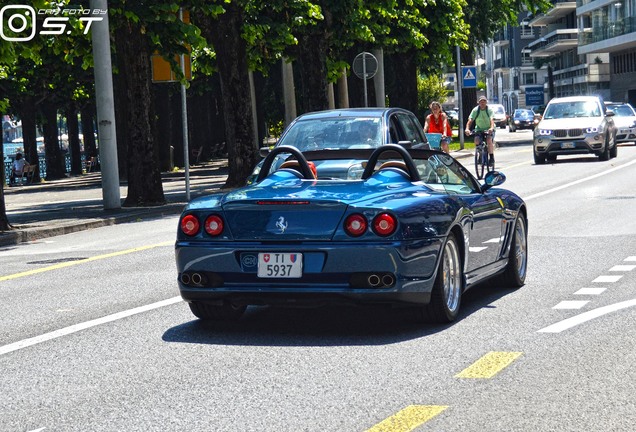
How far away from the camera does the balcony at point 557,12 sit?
437 feet

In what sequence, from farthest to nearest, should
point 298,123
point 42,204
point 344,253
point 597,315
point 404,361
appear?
point 42,204 < point 298,123 < point 597,315 < point 344,253 < point 404,361

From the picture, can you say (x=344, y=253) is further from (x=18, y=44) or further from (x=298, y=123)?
→ (x=18, y=44)

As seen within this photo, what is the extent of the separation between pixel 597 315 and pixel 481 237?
111 cm

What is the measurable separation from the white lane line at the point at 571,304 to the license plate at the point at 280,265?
7.35 ft

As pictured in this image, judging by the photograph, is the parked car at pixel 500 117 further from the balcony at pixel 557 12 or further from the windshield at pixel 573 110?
the windshield at pixel 573 110

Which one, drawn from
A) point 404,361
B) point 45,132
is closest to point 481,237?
point 404,361

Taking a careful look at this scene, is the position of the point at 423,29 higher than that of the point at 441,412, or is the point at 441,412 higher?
the point at 423,29

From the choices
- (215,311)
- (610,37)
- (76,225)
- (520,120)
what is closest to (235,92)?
(76,225)

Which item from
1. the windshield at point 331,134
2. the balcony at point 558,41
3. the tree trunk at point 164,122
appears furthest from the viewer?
the balcony at point 558,41

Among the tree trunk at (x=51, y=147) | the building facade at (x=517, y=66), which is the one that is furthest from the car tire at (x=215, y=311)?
the building facade at (x=517, y=66)

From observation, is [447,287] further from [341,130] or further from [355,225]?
[341,130]

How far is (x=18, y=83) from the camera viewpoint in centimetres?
4859

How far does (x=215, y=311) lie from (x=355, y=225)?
1.44 m

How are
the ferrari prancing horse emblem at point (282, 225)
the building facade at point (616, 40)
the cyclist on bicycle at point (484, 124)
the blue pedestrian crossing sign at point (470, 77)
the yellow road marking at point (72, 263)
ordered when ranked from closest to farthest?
1. the ferrari prancing horse emblem at point (282, 225)
2. the yellow road marking at point (72, 263)
3. the cyclist on bicycle at point (484, 124)
4. the blue pedestrian crossing sign at point (470, 77)
5. the building facade at point (616, 40)
